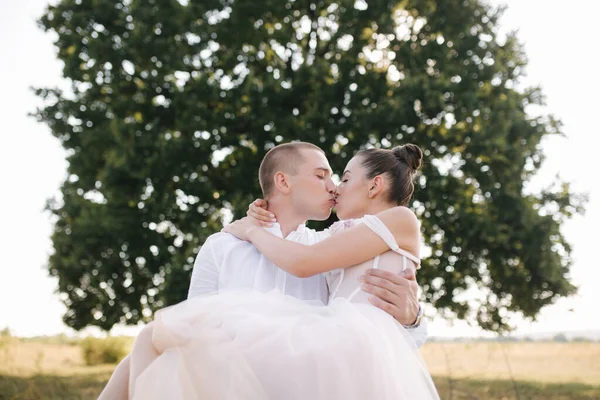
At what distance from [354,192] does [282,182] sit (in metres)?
0.60

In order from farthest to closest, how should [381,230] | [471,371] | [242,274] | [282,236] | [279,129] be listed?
[279,129], [471,371], [282,236], [242,274], [381,230]

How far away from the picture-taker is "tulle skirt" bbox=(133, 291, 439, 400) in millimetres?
2945

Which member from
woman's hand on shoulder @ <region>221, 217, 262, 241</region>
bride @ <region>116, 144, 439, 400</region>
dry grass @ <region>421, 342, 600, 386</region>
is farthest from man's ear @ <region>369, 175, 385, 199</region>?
dry grass @ <region>421, 342, 600, 386</region>

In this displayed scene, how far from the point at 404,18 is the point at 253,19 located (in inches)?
125

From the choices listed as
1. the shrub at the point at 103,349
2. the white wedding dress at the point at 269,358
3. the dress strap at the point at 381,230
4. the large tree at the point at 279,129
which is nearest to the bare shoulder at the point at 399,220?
the dress strap at the point at 381,230

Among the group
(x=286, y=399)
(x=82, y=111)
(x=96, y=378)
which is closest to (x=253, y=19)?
(x=82, y=111)

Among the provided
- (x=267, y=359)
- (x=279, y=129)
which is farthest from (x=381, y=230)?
(x=279, y=129)

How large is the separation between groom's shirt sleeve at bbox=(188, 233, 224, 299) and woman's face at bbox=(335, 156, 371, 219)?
804mm

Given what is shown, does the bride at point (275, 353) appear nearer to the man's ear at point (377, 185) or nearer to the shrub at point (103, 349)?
the man's ear at point (377, 185)

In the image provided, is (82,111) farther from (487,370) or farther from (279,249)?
(279,249)

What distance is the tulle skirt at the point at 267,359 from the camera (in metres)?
2.95

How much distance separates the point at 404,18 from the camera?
47.9ft

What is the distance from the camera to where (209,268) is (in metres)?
4.38

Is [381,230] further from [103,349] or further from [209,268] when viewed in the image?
[103,349]
